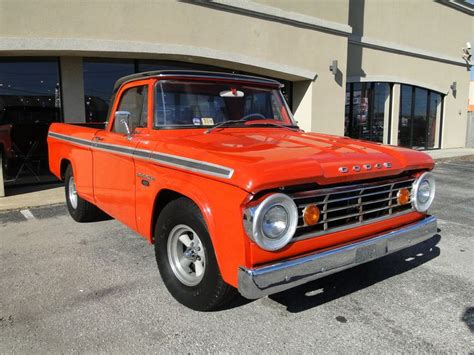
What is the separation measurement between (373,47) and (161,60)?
8163 millimetres

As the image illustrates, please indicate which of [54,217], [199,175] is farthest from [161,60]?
[199,175]

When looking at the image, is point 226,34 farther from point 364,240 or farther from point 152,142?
point 364,240

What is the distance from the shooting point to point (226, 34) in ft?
31.7

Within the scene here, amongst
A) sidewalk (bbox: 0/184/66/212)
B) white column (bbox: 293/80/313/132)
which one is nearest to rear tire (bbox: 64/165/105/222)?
sidewalk (bbox: 0/184/66/212)

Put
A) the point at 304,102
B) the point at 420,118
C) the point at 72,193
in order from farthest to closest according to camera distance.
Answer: the point at 420,118
the point at 304,102
the point at 72,193

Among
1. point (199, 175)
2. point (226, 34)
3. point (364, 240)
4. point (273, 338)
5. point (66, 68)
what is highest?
point (226, 34)

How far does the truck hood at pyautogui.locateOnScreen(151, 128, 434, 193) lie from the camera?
254 cm

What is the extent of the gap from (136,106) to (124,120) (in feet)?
1.08

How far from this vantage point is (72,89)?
874 centimetres

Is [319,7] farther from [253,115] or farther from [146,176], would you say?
[146,176]

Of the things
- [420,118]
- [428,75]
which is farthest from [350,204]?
[428,75]

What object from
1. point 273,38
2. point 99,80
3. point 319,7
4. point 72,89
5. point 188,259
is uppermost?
point 319,7

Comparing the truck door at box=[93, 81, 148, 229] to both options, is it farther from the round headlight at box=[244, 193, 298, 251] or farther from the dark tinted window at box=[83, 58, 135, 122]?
the dark tinted window at box=[83, 58, 135, 122]

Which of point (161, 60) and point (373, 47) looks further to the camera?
point (373, 47)
